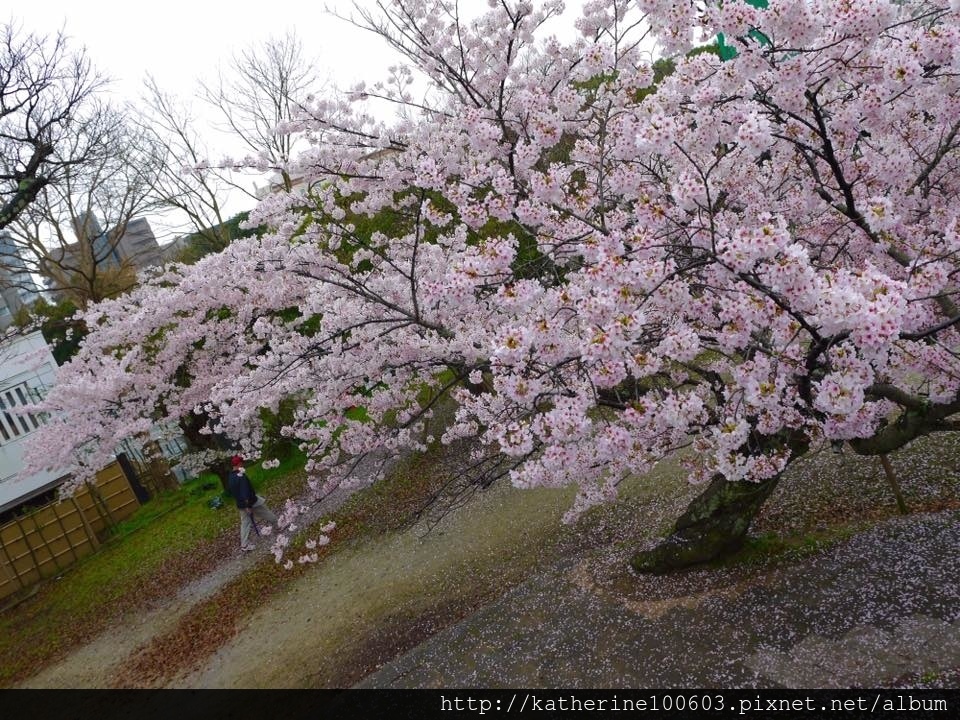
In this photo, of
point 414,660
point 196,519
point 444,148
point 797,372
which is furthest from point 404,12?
point 196,519

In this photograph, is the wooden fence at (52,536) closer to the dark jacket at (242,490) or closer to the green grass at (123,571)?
the green grass at (123,571)

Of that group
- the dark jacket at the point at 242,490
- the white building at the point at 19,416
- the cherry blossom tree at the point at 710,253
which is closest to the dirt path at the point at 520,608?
the cherry blossom tree at the point at 710,253

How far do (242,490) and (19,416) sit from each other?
11.3 meters

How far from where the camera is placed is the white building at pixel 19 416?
1667 centimetres

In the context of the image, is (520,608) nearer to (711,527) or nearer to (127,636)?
(711,527)

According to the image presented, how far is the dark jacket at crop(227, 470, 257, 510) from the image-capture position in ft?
33.7

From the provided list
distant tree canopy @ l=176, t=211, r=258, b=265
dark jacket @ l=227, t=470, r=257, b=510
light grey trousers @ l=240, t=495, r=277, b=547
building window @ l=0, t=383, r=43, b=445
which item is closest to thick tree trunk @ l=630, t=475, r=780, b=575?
dark jacket @ l=227, t=470, r=257, b=510

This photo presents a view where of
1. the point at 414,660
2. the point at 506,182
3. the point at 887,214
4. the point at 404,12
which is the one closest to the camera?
the point at 887,214

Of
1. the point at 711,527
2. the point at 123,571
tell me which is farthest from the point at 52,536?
the point at 711,527

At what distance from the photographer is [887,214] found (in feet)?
10.5

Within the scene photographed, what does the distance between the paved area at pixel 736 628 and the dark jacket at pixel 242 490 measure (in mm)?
5554

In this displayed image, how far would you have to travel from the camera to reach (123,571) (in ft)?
41.1

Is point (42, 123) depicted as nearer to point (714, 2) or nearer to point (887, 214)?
point (714, 2)
